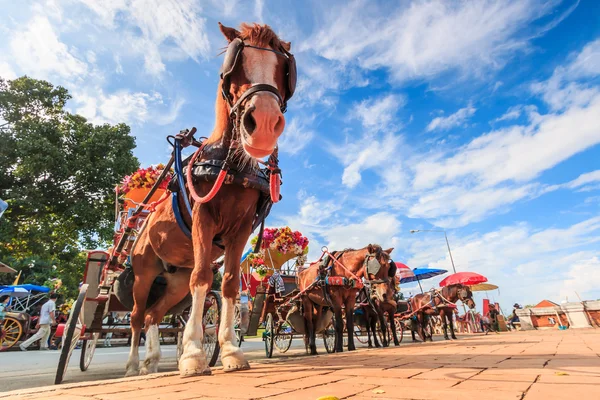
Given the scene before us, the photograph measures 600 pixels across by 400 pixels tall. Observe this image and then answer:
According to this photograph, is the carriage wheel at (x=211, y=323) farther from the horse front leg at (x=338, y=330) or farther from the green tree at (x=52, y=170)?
the green tree at (x=52, y=170)

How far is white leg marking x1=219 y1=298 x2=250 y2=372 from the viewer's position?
8.75 feet

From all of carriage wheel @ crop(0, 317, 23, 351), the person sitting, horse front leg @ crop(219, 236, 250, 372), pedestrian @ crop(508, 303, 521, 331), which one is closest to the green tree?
carriage wheel @ crop(0, 317, 23, 351)

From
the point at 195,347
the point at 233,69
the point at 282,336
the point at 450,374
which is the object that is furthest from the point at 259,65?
the point at 282,336

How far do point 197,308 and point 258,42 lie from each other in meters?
2.33

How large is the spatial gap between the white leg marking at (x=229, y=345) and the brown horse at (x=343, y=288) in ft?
13.7

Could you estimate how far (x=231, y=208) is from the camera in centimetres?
309

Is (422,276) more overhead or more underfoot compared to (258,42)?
more overhead

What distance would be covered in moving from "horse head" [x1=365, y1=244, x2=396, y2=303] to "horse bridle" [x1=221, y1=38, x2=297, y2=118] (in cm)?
512

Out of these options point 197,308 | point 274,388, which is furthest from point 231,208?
point 274,388

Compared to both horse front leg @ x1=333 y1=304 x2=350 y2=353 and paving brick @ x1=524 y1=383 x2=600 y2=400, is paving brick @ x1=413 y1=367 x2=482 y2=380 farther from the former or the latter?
horse front leg @ x1=333 y1=304 x2=350 y2=353

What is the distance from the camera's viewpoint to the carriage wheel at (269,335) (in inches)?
280

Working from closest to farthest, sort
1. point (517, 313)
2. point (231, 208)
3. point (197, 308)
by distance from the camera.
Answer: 1. point (197, 308)
2. point (231, 208)
3. point (517, 313)

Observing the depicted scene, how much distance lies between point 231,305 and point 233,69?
6.67 ft

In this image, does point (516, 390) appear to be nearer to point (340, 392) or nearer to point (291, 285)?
point (340, 392)
